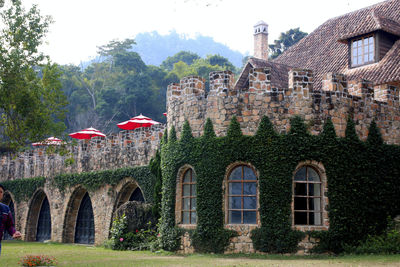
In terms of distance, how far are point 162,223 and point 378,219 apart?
6596 mm

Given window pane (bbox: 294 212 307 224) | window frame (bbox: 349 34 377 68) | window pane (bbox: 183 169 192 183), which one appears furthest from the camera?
window frame (bbox: 349 34 377 68)

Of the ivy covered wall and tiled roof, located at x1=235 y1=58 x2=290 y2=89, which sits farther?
tiled roof, located at x1=235 y1=58 x2=290 y2=89

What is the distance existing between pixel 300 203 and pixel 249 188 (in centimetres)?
149

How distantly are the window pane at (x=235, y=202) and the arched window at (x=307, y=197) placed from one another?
155 cm

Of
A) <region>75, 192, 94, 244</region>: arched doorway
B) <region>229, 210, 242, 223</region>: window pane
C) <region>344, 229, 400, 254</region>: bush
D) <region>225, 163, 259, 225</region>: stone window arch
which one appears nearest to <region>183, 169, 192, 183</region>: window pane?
<region>225, 163, 259, 225</region>: stone window arch

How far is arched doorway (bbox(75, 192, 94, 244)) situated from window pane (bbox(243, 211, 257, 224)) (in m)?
11.4

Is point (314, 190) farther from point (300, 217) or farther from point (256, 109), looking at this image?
point (256, 109)

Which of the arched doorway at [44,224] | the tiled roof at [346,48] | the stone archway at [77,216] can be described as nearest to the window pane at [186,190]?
the tiled roof at [346,48]

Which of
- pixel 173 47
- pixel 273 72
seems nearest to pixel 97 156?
pixel 273 72

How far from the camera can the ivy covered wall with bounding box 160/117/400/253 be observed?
14.5 meters

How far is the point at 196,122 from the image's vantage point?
1591 centimetres

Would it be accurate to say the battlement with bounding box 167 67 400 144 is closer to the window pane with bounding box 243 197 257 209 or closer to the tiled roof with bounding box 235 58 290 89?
the window pane with bounding box 243 197 257 209

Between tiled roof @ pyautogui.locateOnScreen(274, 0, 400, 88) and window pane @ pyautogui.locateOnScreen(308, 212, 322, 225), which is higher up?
tiled roof @ pyautogui.locateOnScreen(274, 0, 400, 88)

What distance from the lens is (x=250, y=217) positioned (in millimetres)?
14852
